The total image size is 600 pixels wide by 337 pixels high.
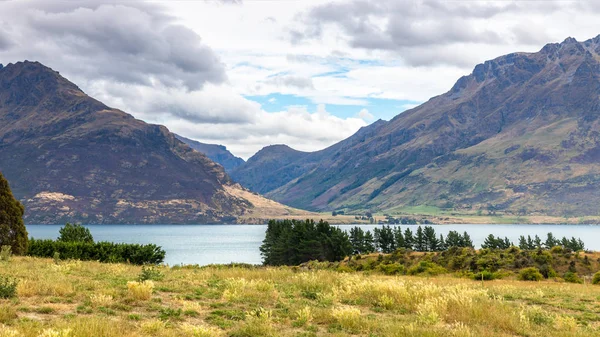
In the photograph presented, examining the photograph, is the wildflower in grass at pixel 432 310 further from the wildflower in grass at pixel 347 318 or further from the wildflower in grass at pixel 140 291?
the wildflower in grass at pixel 140 291

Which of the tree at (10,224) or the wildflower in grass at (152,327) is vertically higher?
the tree at (10,224)

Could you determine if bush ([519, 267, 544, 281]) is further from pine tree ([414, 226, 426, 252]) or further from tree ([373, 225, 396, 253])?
pine tree ([414, 226, 426, 252])

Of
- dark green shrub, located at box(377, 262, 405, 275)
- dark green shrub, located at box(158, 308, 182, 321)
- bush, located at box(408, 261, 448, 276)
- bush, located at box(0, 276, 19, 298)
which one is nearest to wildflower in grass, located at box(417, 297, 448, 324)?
dark green shrub, located at box(158, 308, 182, 321)

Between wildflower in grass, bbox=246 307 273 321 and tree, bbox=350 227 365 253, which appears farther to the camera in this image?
tree, bbox=350 227 365 253

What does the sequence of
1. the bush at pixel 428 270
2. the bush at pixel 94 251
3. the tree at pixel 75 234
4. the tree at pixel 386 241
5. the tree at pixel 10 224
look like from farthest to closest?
the tree at pixel 386 241
the tree at pixel 75 234
the bush at pixel 428 270
the bush at pixel 94 251
the tree at pixel 10 224

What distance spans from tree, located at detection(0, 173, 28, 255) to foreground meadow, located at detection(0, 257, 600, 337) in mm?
23130

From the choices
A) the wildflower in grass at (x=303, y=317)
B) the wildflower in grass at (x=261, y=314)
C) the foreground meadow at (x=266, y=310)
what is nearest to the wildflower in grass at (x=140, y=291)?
the foreground meadow at (x=266, y=310)

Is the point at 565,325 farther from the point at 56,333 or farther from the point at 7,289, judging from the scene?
the point at 7,289

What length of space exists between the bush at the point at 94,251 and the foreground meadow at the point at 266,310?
74.8 feet

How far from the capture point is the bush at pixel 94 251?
46.8 m

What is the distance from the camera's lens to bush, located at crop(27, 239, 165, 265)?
154 ft

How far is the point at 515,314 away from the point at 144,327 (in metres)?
12.8

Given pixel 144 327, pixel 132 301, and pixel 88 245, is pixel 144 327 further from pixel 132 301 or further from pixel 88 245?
pixel 88 245

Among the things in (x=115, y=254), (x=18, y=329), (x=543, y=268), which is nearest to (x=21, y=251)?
(x=115, y=254)
